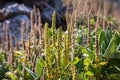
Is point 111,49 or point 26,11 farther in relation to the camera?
point 26,11

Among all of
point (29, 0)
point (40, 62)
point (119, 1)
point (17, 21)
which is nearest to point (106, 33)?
point (40, 62)

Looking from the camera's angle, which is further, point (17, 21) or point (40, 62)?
point (17, 21)

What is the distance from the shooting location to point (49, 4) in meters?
8.39

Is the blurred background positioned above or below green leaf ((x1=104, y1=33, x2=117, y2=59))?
above

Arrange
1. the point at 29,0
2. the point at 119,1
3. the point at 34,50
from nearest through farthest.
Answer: the point at 34,50 < the point at 29,0 < the point at 119,1

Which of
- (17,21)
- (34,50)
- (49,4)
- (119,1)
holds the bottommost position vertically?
(34,50)

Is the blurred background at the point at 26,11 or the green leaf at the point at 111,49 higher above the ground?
the blurred background at the point at 26,11

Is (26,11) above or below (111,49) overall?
above

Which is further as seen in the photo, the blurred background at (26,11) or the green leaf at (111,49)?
the blurred background at (26,11)

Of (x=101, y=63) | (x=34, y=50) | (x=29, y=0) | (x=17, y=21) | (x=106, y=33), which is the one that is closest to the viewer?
(x=101, y=63)

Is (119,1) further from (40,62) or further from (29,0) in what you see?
(40,62)

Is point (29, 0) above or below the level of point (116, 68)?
above

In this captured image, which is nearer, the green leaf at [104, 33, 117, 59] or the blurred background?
the green leaf at [104, 33, 117, 59]

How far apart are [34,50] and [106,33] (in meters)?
0.75
